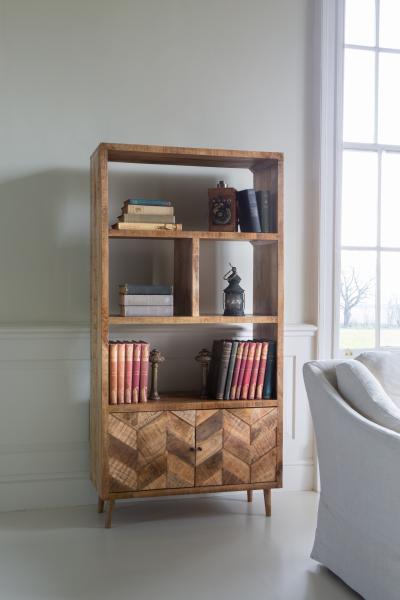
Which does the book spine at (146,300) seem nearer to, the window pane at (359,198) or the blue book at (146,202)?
the blue book at (146,202)

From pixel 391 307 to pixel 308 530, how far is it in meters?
1.45

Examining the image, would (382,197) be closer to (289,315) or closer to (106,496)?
(289,315)

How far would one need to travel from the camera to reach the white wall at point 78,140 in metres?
3.62

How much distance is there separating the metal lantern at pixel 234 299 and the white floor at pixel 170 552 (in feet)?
3.35

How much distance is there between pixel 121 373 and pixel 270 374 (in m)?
0.76

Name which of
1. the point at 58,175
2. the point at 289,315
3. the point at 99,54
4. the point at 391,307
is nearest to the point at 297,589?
the point at 289,315

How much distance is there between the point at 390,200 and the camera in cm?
417

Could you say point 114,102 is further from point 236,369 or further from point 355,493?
point 355,493

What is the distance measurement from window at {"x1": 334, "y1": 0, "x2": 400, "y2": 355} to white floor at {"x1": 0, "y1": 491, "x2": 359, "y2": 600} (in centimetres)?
109

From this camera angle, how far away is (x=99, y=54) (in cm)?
371

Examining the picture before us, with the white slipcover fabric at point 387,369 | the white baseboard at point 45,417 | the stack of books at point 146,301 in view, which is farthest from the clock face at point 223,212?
the white slipcover fabric at point 387,369

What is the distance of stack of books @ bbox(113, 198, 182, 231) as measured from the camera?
133 inches

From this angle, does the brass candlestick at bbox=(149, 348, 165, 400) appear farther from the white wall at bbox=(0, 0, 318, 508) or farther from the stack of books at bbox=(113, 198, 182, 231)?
the stack of books at bbox=(113, 198, 182, 231)

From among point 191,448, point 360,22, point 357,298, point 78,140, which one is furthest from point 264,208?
point 360,22
